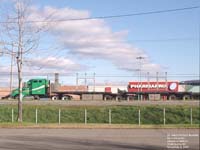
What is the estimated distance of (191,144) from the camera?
36.9 ft

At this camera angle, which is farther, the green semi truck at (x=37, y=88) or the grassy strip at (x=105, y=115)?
the green semi truck at (x=37, y=88)

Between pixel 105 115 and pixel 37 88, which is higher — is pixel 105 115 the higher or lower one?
the lower one

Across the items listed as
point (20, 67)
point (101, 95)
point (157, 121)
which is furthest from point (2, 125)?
point (101, 95)

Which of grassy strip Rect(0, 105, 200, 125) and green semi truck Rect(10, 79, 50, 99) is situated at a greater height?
green semi truck Rect(10, 79, 50, 99)

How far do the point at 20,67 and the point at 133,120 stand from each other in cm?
1000

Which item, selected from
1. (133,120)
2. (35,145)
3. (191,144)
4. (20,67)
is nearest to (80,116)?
(133,120)

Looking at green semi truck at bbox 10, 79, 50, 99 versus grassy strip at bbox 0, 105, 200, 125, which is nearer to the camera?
grassy strip at bbox 0, 105, 200, 125

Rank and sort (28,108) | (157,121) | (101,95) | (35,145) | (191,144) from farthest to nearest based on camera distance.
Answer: (101,95) < (28,108) < (157,121) < (35,145) < (191,144)

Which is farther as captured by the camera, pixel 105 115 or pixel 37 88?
pixel 37 88

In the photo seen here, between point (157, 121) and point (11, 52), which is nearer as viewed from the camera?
point (11, 52)

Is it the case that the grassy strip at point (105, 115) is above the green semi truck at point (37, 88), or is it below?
below

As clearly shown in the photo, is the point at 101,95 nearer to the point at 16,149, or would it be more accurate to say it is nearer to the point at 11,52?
the point at 11,52

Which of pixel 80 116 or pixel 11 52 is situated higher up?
pixel 11 52

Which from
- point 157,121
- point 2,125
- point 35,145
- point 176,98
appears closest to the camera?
point 35,145
